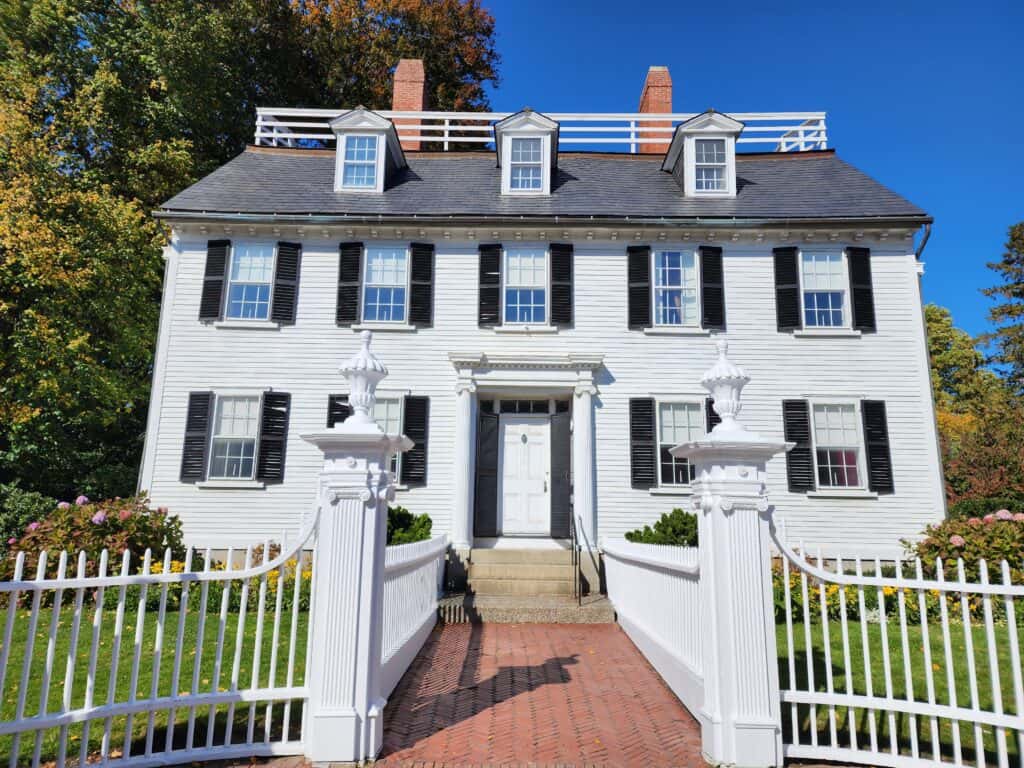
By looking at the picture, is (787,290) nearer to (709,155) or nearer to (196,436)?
(709,155)

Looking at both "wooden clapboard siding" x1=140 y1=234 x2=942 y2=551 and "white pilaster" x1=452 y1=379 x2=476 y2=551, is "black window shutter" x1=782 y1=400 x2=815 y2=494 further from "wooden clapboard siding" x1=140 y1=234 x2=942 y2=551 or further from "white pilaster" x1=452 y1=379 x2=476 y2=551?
"white pilaster" x1=452 y1=379 x2=476 y2=551

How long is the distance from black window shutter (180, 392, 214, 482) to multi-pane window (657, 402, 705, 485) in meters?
8.55

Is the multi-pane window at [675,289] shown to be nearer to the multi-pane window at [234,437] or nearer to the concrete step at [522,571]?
the concrete step at [522,571]

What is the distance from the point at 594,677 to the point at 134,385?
53.1 feet

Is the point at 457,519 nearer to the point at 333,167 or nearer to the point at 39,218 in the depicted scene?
the point at 333,167

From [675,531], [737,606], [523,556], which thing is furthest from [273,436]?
[737,606]

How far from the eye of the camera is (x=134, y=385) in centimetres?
1683

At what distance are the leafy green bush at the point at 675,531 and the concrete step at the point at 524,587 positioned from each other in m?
1.49

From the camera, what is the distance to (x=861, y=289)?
11742mm

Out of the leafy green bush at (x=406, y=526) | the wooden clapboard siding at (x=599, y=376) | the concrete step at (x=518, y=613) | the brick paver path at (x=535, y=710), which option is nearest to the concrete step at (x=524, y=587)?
the concrete step at (x=518, y=613)

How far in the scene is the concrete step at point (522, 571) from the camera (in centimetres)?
960

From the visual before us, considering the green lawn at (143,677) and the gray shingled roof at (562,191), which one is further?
the gray shingled roof at (562,191)

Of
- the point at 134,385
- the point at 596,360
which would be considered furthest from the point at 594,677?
the point at 134,385

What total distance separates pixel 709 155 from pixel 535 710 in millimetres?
12055
